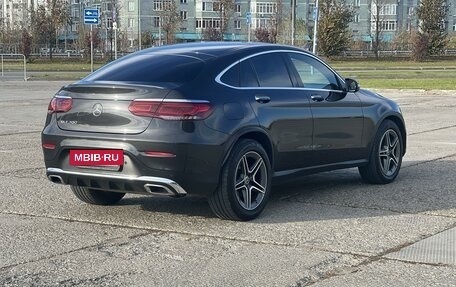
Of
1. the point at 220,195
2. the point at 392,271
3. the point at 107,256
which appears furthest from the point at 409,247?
the point at 107,256

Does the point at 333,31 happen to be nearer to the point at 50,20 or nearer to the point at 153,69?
the point at 50,20

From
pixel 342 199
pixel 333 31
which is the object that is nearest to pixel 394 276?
pixel 342 199

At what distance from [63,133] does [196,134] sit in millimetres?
1308

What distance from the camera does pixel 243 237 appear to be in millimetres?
6375

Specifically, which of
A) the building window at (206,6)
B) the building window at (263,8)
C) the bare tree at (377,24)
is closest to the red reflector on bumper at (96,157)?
the bare tree at (377,24)

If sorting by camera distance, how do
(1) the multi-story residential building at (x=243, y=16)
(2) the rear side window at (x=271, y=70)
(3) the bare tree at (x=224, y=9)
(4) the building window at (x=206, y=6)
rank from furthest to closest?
1. (4) the building window at (x=206, y=6)
2. (1) the multi-story residential building at (x=243, y=16)
3. (3) the bare tree at (x=224, y=9)
4. (2) the rear side window at (x=271, y=70)

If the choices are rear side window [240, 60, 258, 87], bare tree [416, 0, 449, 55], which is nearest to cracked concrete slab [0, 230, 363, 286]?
rear side window [240, 60, 258, 87]

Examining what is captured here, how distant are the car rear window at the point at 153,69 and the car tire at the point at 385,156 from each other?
2.83 metres

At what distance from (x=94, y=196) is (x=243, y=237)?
1975 mm

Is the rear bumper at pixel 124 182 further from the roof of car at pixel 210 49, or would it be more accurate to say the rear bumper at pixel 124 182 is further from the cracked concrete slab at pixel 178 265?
the roof of car at pixel 210 49

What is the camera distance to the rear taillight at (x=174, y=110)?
21.3ft

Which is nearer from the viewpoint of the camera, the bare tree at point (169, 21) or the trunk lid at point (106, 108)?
the trunk lid at point (106, 108)

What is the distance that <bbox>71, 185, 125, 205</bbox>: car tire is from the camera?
7633 millimetres

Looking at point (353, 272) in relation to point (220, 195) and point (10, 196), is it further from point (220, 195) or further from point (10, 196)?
point (10, 196)
